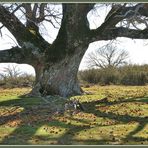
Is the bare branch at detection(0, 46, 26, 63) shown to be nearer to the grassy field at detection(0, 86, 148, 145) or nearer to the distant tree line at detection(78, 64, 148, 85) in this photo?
the grassy field at detection(0, 86, 148, 145)

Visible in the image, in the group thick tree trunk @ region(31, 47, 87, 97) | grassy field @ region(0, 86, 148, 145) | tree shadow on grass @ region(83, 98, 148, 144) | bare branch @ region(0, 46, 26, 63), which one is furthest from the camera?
bare branch @ region(0, 46, 26, 63)

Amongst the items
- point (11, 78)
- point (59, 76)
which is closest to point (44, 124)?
point (11, 78)

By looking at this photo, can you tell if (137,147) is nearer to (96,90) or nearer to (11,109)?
(11,109)

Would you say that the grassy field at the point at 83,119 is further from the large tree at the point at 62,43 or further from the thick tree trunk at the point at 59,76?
the large tree at the point at 62,43

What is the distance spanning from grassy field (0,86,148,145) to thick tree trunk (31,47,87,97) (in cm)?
69

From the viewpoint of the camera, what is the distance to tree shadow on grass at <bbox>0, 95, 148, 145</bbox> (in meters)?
6.61

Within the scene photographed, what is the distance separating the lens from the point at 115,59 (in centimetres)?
892

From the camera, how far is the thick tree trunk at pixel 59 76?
12125 mm

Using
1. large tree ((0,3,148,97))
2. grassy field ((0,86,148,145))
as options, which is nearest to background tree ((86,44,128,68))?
grassy field ((0,86,148,145))

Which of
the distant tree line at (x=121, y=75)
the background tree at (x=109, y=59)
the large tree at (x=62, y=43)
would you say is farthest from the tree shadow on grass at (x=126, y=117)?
the large tree at (x=62, y=43)

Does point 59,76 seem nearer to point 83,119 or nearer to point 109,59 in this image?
point 109,59

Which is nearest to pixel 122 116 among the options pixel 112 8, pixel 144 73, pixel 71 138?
pixel 144 73

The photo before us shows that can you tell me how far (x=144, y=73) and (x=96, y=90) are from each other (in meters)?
1.70

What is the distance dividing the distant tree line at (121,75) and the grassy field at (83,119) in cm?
33
